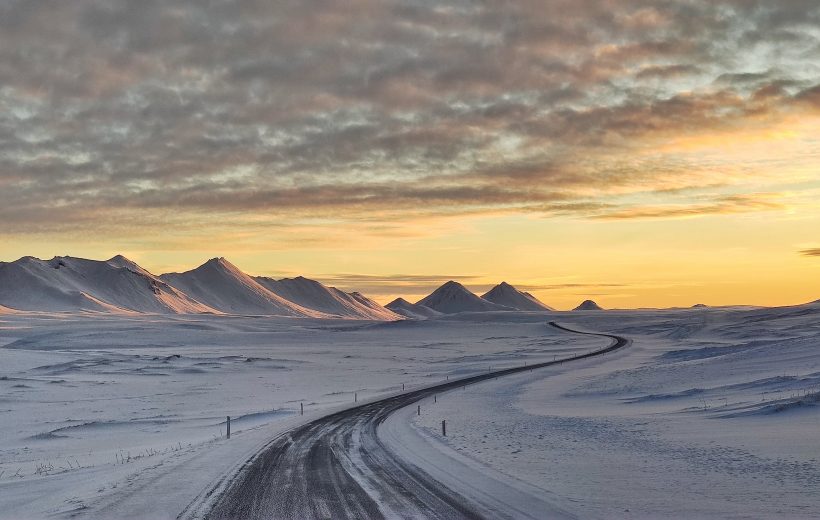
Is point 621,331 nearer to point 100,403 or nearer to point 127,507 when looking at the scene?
point 100,403

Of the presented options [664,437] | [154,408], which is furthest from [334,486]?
[154,408]

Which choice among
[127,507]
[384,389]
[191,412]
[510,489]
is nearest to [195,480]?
[127,507]

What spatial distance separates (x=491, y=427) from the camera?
35000 mm

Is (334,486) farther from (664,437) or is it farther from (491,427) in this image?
(491,427)

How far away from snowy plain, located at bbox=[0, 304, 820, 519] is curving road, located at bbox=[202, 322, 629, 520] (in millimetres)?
1288

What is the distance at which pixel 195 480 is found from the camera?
21125 millimetres

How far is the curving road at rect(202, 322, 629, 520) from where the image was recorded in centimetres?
1675

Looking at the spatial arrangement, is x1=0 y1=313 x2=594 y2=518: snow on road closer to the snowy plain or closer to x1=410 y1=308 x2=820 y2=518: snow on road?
the snowy plain

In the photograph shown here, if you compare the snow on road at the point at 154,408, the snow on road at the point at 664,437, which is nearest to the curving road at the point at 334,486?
the snow on road at the point at 154,408

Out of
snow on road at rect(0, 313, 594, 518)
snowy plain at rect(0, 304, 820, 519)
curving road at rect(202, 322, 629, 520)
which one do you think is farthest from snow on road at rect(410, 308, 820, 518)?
snow on road at rect(0, 313, 594, 518)

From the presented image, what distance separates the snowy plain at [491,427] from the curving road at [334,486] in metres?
1.29

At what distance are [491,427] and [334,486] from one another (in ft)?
52.4

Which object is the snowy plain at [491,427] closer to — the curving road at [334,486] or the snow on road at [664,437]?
the snow on road at [664,437]

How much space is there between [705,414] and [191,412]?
111 feet
